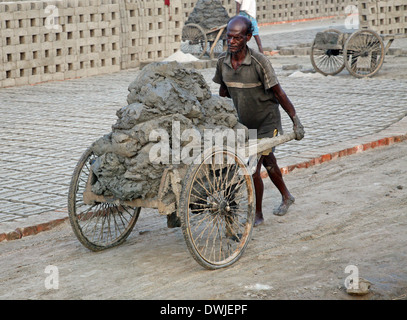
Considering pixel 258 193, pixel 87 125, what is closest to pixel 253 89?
pixel 258 193

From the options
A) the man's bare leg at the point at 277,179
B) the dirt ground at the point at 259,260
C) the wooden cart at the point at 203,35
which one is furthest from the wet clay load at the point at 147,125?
the wooden cart at the point at 203,35

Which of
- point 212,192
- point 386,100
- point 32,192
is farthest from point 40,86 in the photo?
point 212,192

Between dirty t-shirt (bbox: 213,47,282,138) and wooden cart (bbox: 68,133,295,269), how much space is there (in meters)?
0.44

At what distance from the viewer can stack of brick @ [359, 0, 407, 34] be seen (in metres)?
18.7

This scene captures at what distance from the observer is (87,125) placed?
10.2 m

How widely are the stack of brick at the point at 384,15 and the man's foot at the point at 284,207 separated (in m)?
13.2

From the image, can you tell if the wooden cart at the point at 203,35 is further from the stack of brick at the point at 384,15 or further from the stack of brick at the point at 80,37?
the stack of brick at the point at 384,15

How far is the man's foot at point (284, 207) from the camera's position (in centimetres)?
626

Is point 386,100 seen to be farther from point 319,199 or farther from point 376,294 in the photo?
point 376,294

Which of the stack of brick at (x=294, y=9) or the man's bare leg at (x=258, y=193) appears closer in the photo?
the man's bare leg at (x=258, y=193)

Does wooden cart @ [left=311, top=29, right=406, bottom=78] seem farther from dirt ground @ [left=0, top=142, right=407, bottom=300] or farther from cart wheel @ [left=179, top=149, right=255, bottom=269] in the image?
cart wheel @ [left=179, top=149, right=255, bottom=269]

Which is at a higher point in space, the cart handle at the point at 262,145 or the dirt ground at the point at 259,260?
the cart handle at the point at 262,145
